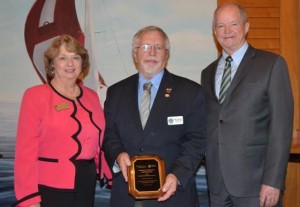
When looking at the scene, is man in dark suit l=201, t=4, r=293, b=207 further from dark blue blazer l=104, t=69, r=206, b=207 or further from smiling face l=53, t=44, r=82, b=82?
smiling face l=53, t=44, r=82, b=82

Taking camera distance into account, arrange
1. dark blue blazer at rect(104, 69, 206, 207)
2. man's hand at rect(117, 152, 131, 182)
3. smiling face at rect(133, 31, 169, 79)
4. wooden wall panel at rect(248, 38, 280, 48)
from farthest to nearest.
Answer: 1. wooden wall panel at rect(248, 38, 280, 48)
2. smiling face at rect(133, 31, 169, 79)
3. dark blue blazer at rect(104, 69, 206, 207)
4. man's hand at rect(117, 152, 131, 182)

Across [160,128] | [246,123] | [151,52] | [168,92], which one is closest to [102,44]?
[151,52]

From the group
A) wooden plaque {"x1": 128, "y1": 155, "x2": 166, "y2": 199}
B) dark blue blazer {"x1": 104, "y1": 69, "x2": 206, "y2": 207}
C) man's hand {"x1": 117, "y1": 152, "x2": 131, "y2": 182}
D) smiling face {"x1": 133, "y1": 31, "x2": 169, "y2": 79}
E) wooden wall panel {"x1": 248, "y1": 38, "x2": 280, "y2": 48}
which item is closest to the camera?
wooden plaque {"x1": 128, "y1": 155, "x2": 166, "y2": 199}

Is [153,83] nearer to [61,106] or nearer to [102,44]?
[61,106]

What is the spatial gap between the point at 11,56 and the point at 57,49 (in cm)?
131

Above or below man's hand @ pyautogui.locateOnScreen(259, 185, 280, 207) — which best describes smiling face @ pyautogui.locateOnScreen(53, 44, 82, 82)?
above

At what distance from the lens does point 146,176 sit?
6.53 ft

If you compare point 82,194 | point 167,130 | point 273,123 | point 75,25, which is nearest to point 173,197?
point 167,130

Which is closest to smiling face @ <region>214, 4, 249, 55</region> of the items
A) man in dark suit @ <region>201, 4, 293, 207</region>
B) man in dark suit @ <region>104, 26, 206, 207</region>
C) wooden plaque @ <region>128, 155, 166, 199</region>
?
man in dark suit @ <region>201, 4, 293, 207</region>

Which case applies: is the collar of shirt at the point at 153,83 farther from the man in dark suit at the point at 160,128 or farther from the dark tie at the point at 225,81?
the dark tie at the point at 225,81

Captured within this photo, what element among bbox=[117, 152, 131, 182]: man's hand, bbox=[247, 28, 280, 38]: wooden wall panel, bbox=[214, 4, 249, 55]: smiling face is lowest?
bbox=[117, 152, 131, 182]: man's hand

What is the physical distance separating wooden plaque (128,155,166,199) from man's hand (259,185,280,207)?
0.56 metres

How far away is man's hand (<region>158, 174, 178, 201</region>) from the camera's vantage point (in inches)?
78.8

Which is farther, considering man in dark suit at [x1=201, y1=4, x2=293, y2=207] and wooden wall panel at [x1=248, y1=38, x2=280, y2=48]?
wooden wall panel at [x1=248, y1=38, x2=280, y2=48]
